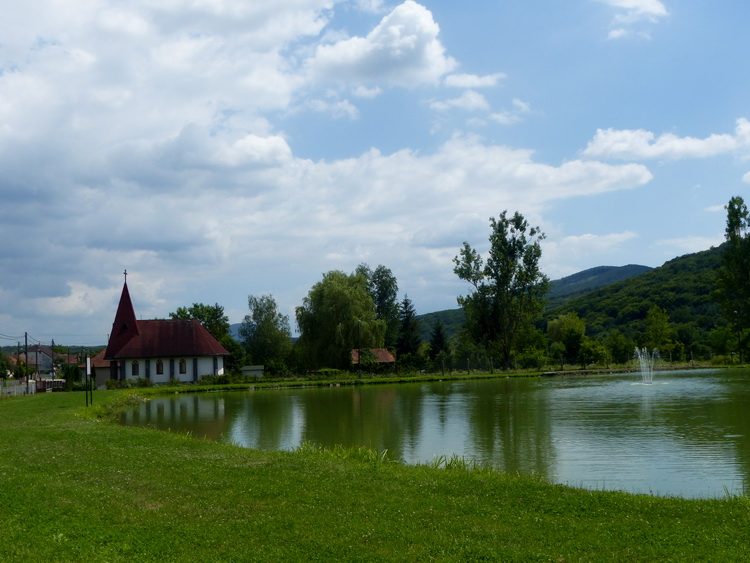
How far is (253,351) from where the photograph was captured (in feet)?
226

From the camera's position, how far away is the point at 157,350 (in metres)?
50.9

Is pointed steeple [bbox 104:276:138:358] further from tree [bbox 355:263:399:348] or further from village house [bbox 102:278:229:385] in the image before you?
tree [bbox 355:263:399:348]

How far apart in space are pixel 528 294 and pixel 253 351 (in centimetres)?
2826

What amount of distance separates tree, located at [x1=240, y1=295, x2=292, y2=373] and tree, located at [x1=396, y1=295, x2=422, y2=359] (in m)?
11.3

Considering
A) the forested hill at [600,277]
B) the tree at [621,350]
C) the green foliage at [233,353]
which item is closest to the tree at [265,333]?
the green foliage at [233,353]

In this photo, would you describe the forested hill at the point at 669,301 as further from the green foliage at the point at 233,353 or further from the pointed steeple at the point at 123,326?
the pointed steeple at the point at 123,326

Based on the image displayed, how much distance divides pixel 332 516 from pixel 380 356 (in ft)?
163

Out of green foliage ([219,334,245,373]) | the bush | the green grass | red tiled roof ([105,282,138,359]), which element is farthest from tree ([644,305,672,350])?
the green grass

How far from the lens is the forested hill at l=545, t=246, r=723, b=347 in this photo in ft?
236

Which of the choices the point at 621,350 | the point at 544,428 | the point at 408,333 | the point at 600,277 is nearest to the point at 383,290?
the point at 408,333

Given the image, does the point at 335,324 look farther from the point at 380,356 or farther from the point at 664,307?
the point at 664,307

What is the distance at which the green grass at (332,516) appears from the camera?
637 centimetres

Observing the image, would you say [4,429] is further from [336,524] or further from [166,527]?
[336,524]

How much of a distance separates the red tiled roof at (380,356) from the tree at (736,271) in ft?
83.1
